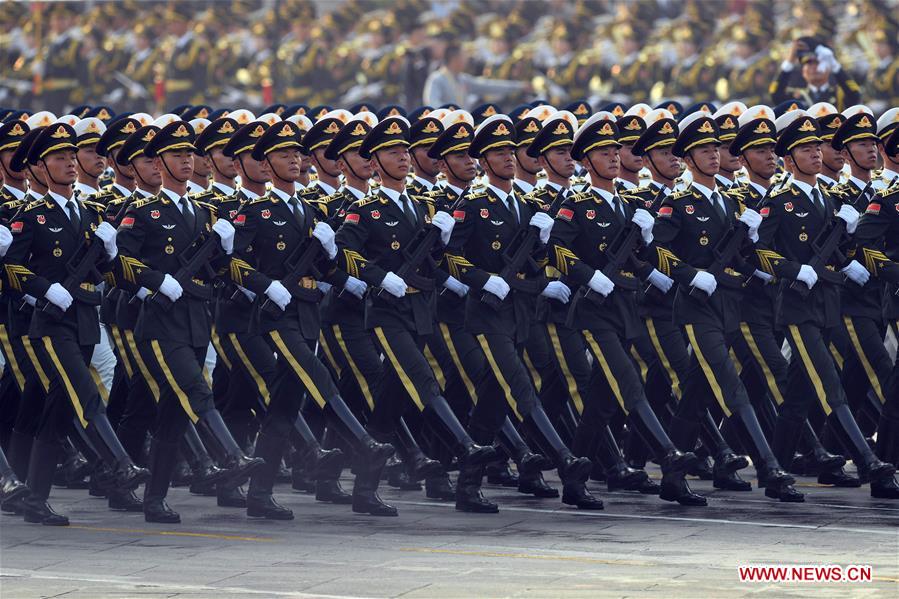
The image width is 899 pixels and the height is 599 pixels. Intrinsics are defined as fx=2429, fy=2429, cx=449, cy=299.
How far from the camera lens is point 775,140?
13.1 meters

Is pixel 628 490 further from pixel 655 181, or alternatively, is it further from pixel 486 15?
pixel 486 15

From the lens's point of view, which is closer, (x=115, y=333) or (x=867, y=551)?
(x=867, y=551)

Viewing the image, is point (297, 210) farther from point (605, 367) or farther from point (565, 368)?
point (605, 367)

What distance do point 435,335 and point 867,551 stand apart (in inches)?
126

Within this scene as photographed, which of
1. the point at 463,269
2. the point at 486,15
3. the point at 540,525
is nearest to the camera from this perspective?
the point at 540,525

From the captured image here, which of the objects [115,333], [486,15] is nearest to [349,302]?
[115,333]

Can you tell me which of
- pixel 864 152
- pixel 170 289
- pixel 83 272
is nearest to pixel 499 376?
pixel 170 289

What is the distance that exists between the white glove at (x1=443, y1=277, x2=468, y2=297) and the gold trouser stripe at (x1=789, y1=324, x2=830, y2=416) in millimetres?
1742

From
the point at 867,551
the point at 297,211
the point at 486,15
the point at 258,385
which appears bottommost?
the point at 867,551

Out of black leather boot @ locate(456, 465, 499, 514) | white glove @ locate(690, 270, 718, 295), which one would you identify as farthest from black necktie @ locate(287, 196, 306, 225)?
white glove @ locate(690, 270, 718, 295)

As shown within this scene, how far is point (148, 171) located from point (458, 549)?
8.94ft

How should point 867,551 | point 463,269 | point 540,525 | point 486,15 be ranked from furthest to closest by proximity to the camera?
point 486,15, point 463,269, point 540,525, point 867,551

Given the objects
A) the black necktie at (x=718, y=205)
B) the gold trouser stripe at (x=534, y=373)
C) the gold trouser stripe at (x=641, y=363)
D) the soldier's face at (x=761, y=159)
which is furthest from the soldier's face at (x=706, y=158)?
the gold trouser stripe at (x=534, y=373)

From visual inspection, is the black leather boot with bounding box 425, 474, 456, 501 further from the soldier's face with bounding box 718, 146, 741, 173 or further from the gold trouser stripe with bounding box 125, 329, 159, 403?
the soldier's face with bounding box 718, 146, 741, 173
